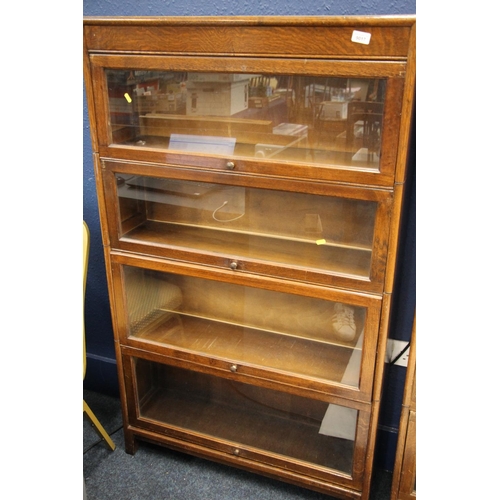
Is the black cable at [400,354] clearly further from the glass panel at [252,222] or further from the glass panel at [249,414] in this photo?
the glass panel at [252,222]

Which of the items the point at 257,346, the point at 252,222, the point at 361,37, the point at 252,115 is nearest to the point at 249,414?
the point at 257,346

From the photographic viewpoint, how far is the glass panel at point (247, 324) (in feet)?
4.54

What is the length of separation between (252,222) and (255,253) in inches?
4.7

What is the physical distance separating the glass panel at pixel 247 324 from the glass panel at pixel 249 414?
0.14 meters

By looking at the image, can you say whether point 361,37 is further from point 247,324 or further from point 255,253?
point 247,324

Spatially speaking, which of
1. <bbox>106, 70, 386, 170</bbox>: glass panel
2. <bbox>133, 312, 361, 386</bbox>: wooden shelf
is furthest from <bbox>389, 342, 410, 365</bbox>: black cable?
<bbox>106, 70, 386, 170</bbox>: glass panel

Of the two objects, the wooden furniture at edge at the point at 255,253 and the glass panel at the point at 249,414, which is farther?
the glass panel at the point at 249,414

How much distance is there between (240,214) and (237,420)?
68 centimetres

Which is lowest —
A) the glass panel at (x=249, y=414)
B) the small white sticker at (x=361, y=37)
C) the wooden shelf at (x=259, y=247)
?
the glass panel at (x=249, y=414)

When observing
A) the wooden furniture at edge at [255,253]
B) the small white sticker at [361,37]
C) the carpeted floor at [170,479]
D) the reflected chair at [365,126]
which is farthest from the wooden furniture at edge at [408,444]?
the small white sticker at [361,37]

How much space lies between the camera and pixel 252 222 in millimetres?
1412

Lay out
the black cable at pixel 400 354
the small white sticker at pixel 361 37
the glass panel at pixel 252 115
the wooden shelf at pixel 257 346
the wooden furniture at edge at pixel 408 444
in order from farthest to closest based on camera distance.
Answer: the black cable at pixel 400 354 < the wooden shelf at pixel 257 346 < the wooden furniture at edge at pixel 408 444 < the glass panel at pixel 252 115 < the small white sticker at pixel 361 37
